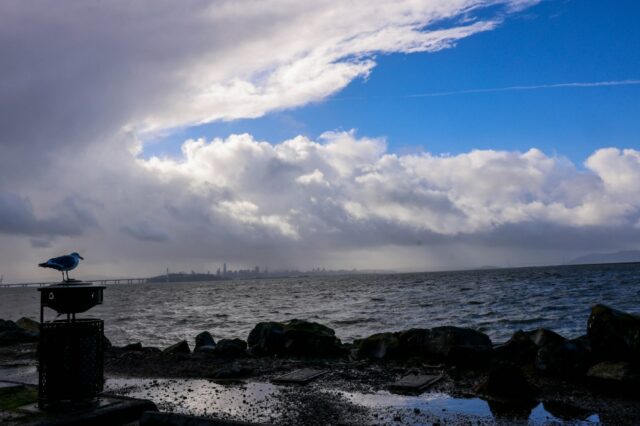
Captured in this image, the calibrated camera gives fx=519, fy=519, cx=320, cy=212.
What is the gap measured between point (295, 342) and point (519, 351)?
7138 mm

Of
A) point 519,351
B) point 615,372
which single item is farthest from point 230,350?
point 615,372

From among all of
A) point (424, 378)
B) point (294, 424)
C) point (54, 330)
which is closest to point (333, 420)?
point (294, 424)

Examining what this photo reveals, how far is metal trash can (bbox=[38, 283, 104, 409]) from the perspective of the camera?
866 centimetres

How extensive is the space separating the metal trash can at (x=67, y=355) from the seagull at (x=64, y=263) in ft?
1.36

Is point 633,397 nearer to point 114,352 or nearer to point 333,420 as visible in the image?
point 333,420

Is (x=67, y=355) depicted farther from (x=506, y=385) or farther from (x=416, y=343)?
(x=416, y=343)

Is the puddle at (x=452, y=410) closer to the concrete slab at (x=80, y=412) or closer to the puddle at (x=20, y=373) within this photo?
the concrete slab at (x=80, y=412)

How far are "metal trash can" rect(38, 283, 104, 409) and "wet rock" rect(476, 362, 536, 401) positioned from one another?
7.50 metres

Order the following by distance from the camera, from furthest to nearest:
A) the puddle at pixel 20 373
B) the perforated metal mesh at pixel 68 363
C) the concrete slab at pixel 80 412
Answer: the puddle at pixel 20 373 < the perforated metal mesh at pixel 68 363 < the concrete slab at pixel 80 412

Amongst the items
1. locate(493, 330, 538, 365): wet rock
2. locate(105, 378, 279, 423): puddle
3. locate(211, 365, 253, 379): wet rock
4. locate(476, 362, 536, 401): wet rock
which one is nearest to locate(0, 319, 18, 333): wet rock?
locate(105, 378, 279, 423): puddle

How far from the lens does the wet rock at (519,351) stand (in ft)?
46.3

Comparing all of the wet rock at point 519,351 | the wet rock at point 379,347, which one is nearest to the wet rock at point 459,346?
the wet rock at point 519,351

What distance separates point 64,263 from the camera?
9.23 metres

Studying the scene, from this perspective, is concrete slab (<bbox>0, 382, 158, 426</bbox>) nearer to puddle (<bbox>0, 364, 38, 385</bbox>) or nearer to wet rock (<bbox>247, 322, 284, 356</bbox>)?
puddle (<bbox>0, 364, 38, 385</bbox>)
